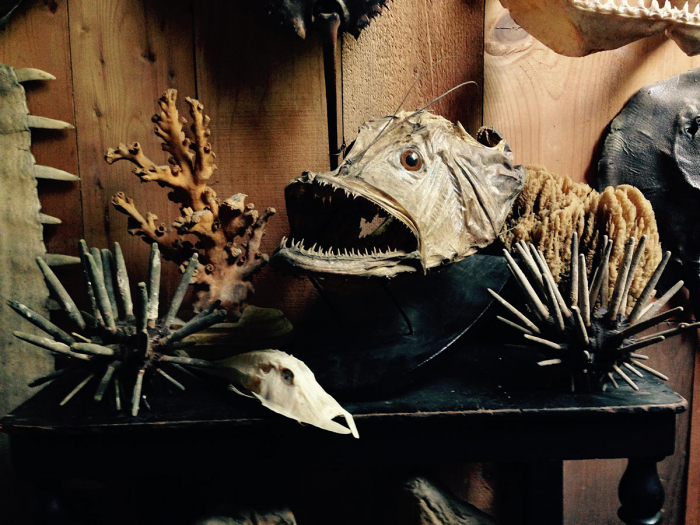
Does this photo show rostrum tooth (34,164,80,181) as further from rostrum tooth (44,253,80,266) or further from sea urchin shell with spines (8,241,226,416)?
sea urchin shell with spines (8,241,226,416)

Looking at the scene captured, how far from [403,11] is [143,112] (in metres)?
0.61

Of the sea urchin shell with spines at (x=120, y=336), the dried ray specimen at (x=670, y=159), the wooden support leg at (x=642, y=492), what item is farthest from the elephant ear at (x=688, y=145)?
the sea urchin shell with spines at (x=120, y=336)

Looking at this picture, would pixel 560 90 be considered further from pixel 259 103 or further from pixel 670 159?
pixel 259 103

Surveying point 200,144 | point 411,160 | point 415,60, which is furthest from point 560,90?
point 200,144

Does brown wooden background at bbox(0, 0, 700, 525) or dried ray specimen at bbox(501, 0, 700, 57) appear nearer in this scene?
dried ray specimen at bbox(501, 0, 700, 57)

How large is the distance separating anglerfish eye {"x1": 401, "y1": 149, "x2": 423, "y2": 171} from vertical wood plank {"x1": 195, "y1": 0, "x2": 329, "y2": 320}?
1.19ft

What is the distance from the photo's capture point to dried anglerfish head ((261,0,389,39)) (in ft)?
3.35

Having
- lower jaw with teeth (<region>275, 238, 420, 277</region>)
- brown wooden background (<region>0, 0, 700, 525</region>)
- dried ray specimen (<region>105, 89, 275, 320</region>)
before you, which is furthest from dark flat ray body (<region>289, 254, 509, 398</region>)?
brown wooden background (<region>0, 0, 700, 525</region>)

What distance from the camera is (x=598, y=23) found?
1000mm

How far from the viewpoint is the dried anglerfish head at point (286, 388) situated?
73 cm

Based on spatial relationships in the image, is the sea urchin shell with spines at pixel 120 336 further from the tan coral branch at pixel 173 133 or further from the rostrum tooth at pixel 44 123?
the rostrum tooth at pixel 44 123

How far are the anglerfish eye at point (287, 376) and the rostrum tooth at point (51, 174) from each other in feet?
2.30

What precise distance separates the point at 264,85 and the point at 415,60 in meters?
0.34

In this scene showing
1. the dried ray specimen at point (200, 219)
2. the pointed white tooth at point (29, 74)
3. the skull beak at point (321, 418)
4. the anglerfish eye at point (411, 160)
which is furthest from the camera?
the pointed white tooth at point (29, 74)
